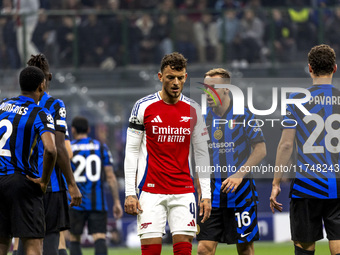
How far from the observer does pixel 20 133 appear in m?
6.49

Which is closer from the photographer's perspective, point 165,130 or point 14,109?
point 14,109

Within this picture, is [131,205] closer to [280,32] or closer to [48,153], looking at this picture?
[48,153]

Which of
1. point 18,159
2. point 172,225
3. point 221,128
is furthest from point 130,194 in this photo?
point 221,128

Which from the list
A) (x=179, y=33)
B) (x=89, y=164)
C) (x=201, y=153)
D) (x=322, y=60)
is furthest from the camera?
(x=179, y=33)

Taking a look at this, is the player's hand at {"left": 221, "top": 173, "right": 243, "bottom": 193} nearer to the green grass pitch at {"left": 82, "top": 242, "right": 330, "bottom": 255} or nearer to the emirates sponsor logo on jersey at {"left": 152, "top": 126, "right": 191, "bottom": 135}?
the emirates sponsor logo on jersey at {"left": 152, "top": 126, "right": 191, "bottom": 135}

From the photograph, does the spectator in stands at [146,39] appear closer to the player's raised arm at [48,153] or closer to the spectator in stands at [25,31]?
the spectator in stands at [25,31]

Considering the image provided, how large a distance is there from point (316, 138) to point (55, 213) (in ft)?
8.66

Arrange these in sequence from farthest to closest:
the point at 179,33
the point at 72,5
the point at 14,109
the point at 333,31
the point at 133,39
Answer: the point at 72,5 → the point at 333,31 → the point at 179,33 → the point at 133,39 → the point at 14,109

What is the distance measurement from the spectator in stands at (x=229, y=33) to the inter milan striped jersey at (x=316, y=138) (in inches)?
415

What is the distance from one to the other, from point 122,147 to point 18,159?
35.2 ft

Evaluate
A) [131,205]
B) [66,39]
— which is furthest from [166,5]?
[131,205]

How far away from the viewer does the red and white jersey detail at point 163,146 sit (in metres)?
6.91

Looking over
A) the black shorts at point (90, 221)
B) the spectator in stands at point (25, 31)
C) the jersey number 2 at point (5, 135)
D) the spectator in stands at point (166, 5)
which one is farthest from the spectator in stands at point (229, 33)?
the jersey number 2 at point (5, 135)

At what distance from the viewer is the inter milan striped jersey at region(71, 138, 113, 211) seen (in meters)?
10.7
